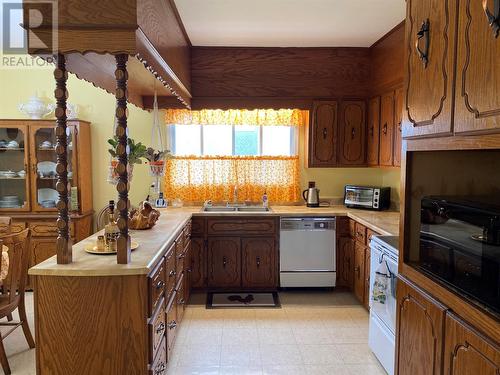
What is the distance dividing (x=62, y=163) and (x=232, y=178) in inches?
105

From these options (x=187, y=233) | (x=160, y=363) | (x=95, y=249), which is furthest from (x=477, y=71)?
(x=187, y=233)

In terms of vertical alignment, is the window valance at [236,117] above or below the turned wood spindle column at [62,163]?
above

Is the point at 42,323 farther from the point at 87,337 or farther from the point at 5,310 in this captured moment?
the point at 5,310

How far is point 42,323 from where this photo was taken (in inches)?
76.0

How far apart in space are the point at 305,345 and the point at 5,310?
2.18 metres

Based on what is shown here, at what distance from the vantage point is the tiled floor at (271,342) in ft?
8.85

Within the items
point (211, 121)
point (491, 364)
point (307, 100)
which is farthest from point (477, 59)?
point (211, 121)

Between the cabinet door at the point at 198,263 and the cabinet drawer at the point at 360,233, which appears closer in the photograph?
the cabinet drawer at the point at 360,233

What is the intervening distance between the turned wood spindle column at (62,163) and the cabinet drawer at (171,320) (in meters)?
0.85

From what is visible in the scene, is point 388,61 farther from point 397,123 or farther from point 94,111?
point 94,111

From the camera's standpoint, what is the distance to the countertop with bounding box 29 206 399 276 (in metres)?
1.92

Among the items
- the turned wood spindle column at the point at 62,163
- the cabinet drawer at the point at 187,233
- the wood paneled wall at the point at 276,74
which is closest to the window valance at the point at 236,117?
the wood paneled wall at the point at 276,74

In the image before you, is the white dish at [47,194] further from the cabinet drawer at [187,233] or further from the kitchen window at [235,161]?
the cabinet drawer at [187,233]

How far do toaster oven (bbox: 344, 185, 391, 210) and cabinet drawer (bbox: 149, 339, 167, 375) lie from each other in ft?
8.58
